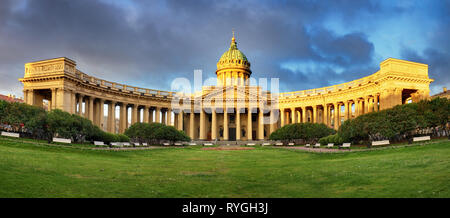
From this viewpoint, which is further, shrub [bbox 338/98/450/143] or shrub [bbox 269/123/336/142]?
shrub [bbox 269/123/336/142]

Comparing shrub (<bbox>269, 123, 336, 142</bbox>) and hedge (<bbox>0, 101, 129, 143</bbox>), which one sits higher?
hedge (<bbox>0, 101, 129, 143</bbox>)

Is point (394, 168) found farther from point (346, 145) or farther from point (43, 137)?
point (43, 137)

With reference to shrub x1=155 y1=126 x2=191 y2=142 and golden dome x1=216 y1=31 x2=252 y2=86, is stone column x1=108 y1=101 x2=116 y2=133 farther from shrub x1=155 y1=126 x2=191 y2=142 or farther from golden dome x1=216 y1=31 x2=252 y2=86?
golden dome x1=216 y1=31 x2=252 y2=86

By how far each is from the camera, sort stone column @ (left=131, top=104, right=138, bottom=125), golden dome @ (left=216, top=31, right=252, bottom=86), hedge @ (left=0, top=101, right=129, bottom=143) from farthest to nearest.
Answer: golden dome @ (left=216, top=31, right=252, bottom=86) → stone column @ (left=131, top=104, right=138, bottom=125) → hedge @ (left=0, top=101, right=129, bottom=143)


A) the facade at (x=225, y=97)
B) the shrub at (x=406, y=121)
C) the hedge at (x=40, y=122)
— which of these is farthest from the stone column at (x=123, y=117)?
the shrub at (x=406, y=121)

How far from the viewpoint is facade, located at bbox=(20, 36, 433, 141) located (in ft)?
165

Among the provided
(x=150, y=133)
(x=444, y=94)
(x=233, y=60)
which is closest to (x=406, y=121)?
(x=150, y=133)

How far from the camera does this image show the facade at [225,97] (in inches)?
1983

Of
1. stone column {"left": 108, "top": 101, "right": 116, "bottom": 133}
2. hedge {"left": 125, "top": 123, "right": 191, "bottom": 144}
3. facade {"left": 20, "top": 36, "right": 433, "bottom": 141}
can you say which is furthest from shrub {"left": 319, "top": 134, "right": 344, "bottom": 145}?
stone column {"left": 108, "top": 101, "right": 116, "bottom": 133}

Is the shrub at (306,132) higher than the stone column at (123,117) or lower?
lower

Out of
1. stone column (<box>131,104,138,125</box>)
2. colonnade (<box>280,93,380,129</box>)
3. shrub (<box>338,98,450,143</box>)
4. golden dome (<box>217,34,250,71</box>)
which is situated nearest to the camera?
shrub (<box>338,98,450,143</box>)

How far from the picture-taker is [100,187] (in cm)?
1116

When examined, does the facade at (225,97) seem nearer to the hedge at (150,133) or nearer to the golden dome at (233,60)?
the golden dome at (233,60)

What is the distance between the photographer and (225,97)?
76812mm
